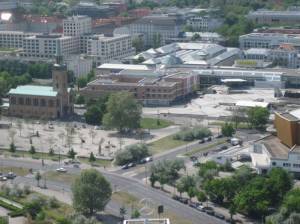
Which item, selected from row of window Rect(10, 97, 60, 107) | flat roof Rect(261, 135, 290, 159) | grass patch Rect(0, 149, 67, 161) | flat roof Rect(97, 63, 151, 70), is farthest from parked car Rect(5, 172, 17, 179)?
flat roof Rect(97, 63, 151, 70)

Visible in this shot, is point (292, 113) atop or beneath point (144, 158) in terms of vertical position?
atop

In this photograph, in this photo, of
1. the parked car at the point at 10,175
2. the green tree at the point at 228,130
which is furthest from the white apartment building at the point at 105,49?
the parked car at the point at 10,175

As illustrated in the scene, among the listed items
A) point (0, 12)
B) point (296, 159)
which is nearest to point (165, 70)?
point (296, 159)

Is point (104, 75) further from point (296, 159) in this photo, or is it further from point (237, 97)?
point (296, 159)

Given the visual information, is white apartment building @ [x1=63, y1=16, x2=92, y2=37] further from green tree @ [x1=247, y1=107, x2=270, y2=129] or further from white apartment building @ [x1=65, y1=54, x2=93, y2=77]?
green tree @ [x1=247, y1=107, x2=270, y2=129]

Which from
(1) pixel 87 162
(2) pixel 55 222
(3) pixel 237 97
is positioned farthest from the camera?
(3) pixel 237 97

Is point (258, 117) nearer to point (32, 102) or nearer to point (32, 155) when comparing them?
point (32, 155)

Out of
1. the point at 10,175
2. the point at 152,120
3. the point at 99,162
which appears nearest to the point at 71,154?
the point at 99,162
